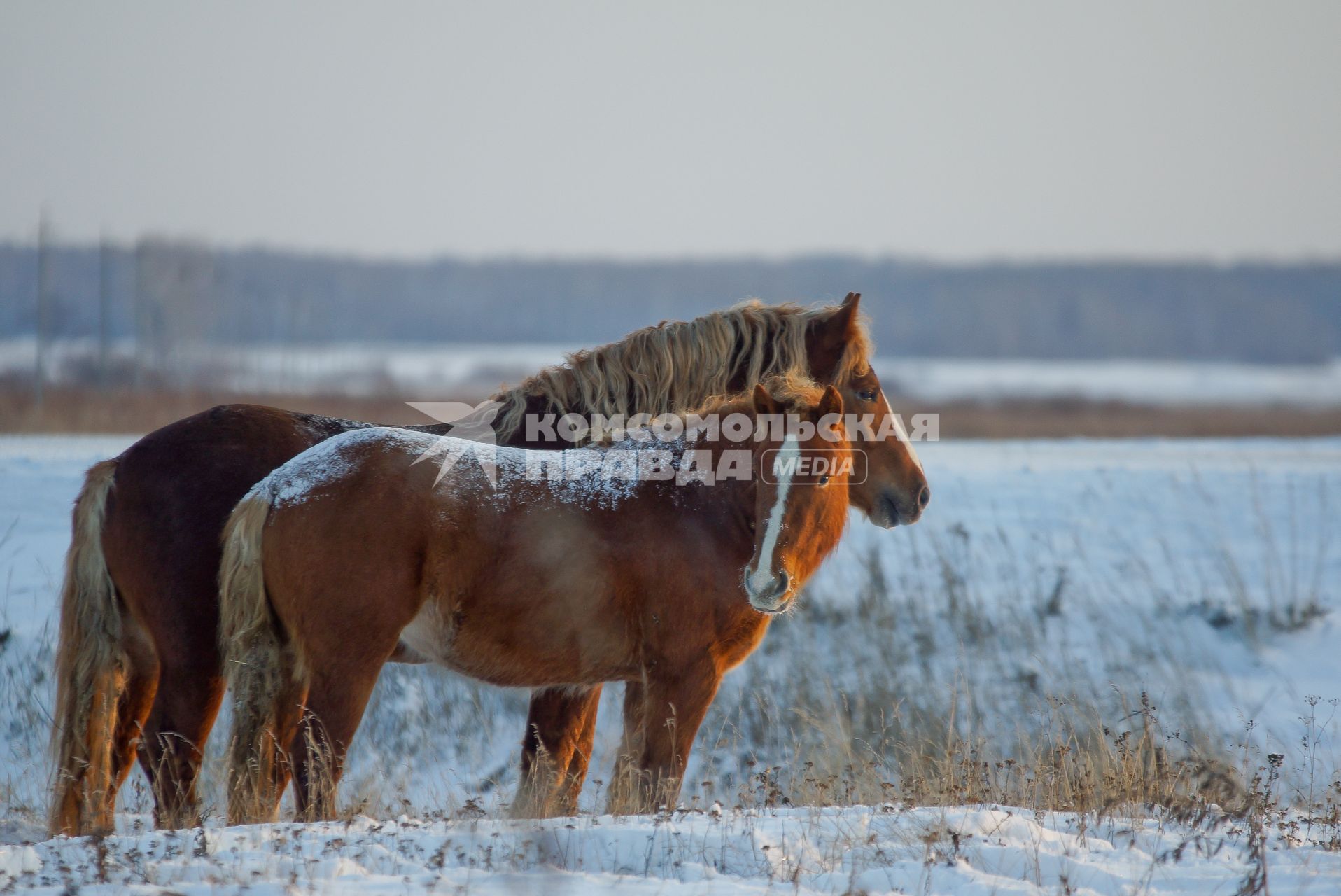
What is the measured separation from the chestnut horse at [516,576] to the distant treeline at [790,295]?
53.4 metres

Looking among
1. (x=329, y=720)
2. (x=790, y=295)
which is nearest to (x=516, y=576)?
(x=329, y=720)

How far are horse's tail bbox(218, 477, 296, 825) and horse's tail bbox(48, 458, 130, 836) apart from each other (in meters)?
0.91

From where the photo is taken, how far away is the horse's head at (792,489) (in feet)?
12.3

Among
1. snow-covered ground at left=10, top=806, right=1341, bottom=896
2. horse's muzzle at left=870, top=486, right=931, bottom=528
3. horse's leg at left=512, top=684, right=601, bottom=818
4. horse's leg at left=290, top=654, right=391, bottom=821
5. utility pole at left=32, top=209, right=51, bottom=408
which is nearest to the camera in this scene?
snow-covered ground at left=10, top=806, right=1341, bottom=896

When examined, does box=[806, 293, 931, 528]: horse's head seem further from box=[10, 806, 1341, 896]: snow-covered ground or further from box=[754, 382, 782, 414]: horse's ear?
box=[10, 806, 1341, 896]: snow-covered ground

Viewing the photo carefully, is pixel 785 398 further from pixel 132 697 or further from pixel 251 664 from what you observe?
pixel 132 697

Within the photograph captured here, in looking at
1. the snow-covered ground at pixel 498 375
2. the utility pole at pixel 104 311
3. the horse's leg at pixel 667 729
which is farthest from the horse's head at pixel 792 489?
the utility pole at pixel 104 311

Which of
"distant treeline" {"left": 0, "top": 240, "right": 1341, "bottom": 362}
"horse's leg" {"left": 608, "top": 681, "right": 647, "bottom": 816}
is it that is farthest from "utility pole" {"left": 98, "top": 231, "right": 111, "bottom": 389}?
"distant treeline" {"left": 0, "top": 240, "right": 1341, "bottom": 362}

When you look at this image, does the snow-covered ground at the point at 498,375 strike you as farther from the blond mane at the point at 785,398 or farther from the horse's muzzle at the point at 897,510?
the blond mane at the point at 785,398

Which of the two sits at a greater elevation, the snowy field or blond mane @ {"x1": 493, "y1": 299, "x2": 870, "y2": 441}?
blond mane @ {"x1": 493, "y1": 299, "x2": 870, "y2": 441}

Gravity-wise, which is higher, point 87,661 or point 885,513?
point 885,513

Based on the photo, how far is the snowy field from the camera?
3279 millimetres

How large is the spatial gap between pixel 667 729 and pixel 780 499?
100 cm

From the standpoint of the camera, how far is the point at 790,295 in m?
60.5
